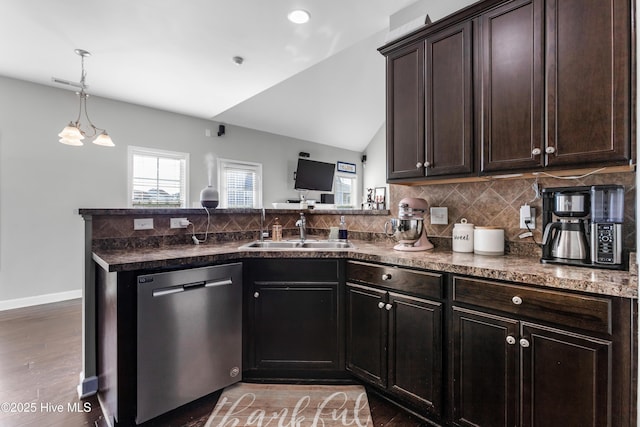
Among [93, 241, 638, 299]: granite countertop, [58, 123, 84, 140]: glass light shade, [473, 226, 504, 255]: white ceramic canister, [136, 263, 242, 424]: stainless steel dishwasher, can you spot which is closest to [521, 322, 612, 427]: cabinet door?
[93, 241, 638, 299]: granite countertop

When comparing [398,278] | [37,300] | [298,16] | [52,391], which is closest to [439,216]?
[398,278]

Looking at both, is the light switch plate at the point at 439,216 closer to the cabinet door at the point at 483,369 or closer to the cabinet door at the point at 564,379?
the cabinet door at the point at 483,369

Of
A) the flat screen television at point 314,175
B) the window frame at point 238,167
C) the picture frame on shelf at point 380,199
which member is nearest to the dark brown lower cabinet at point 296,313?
the picture frame on shelf at point 380,199

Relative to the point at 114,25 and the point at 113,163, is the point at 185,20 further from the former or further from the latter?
the point at 113,163

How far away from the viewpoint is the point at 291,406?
1.85m

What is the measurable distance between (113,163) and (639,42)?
5.32 meters

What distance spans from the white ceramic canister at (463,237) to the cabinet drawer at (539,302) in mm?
497

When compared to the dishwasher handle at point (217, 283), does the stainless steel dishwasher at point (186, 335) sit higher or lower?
lower

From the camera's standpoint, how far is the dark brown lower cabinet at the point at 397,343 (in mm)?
1595

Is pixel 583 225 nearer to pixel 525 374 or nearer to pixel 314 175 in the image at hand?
pixel 525 374

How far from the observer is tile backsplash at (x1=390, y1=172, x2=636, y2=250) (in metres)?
1.50

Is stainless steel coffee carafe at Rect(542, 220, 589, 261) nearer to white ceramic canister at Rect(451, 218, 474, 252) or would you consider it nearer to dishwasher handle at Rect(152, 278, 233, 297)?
white ceramic canister at Rect(451, 218, 474, 252)

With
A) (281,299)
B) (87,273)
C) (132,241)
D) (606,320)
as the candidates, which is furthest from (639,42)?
(87,273)

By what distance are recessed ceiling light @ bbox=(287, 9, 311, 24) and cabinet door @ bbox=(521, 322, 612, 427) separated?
2.76m
